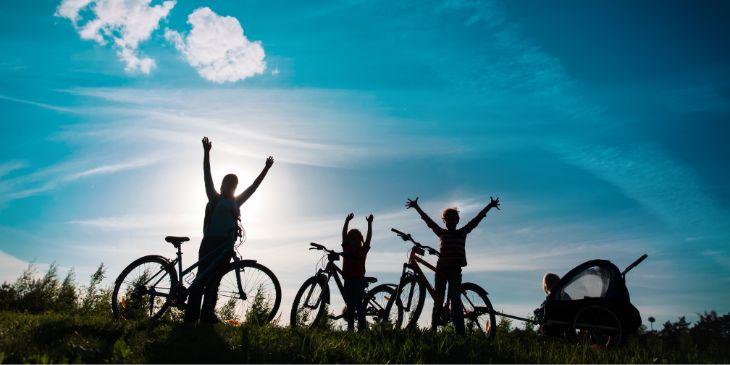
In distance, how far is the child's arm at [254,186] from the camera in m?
8.55

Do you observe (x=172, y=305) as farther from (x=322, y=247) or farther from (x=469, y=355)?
(x=469, y=355)

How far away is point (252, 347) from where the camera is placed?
5617 mm

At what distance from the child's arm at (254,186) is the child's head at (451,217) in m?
3.61

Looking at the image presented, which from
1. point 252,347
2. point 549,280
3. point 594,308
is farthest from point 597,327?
point 252,347

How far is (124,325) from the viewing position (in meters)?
6.66

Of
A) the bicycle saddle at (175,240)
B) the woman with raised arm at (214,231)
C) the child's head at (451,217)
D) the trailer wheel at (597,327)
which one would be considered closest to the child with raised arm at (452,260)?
the child's head at (451,217)

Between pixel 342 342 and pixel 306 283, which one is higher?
pixel 306 283

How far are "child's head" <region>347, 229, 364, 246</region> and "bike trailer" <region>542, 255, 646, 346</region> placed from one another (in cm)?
382

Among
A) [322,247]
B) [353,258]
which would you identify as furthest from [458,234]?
[322,247]

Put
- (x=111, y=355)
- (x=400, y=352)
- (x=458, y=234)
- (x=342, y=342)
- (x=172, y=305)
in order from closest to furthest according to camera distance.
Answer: (x=111, y=355), (x=400, y=352), (x=342, y=342), (x=172, y=305), (x=458, y=234)

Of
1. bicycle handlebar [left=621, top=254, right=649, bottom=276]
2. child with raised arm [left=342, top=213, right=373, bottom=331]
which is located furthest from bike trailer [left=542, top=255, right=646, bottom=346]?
child with raised arm [left=342, top=213, right=373, bottom=331]

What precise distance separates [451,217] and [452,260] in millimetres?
864

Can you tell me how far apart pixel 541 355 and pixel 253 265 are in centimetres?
488

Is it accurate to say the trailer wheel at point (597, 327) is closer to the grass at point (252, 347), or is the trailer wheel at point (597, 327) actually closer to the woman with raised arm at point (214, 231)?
the grass at point (252, 347)
